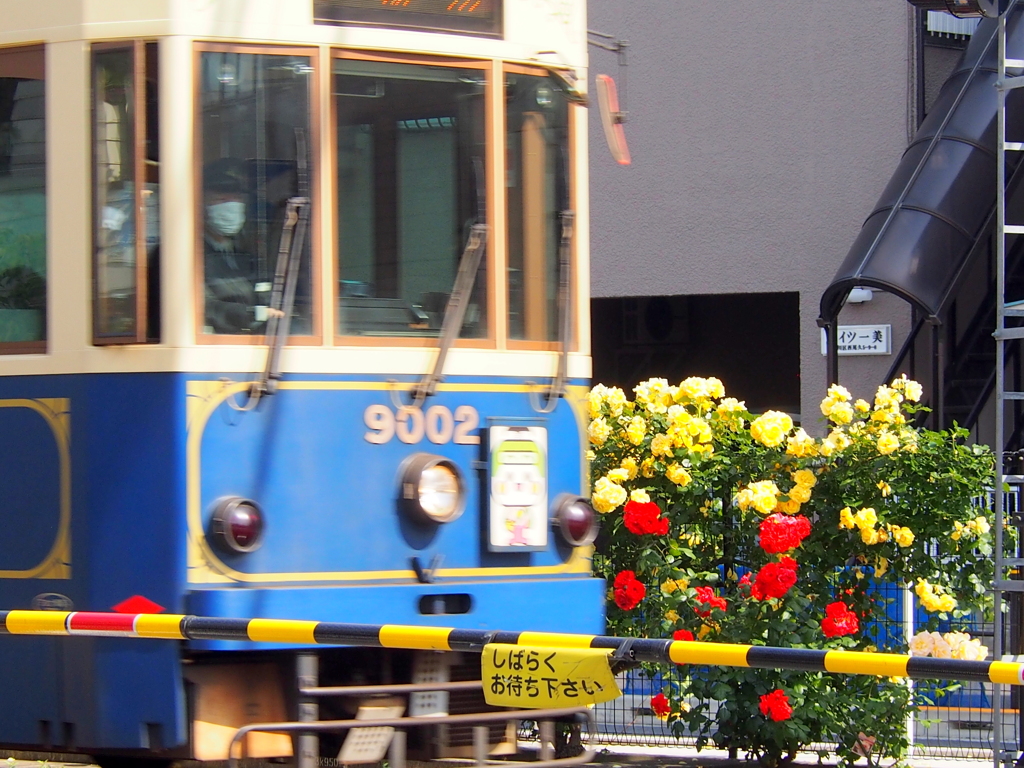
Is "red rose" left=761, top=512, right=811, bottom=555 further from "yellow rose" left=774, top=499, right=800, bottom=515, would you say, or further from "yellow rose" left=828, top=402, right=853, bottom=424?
"yellow rose" left=828, top=402, right=853, bottom=424

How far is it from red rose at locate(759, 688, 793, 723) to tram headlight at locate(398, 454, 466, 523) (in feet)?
7.89

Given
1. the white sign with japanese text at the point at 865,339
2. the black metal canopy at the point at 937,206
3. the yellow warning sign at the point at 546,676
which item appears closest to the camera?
the yellow warning sign at the point at 546,676

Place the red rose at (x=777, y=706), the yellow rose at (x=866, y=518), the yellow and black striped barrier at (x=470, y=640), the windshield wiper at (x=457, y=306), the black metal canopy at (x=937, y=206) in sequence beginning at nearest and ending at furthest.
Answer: the yellow and black striped barrier at (x=470, y=640), the windshield wiper at (x=457, y=306), the red rose at (x=777, y=706), the yellow rose at (x=866, y=518), the black metal canopy at (x=937, y=206)

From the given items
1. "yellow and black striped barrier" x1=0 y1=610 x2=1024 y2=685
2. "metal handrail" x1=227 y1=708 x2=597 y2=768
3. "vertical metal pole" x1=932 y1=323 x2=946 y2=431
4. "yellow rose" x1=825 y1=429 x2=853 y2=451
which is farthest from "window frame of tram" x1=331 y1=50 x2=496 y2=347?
"vertical metal pole" x1=932 y1=323 x2=946 y2=431

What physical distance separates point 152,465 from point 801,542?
3522mm

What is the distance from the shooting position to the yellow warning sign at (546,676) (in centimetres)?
429

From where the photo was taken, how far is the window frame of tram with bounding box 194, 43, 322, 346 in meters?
5.30

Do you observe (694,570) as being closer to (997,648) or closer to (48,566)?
(997,648)

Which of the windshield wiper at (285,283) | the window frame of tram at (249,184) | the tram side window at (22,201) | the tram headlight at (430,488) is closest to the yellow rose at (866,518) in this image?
the tram headlight at (430,488)

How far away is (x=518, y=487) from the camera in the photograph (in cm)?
578

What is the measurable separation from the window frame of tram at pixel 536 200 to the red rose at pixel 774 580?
1.91 metres

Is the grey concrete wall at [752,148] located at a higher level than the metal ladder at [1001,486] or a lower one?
higher

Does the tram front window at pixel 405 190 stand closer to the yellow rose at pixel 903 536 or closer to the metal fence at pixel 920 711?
the yellow rose at pixel 903 536

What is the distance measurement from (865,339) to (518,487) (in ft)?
27.4
